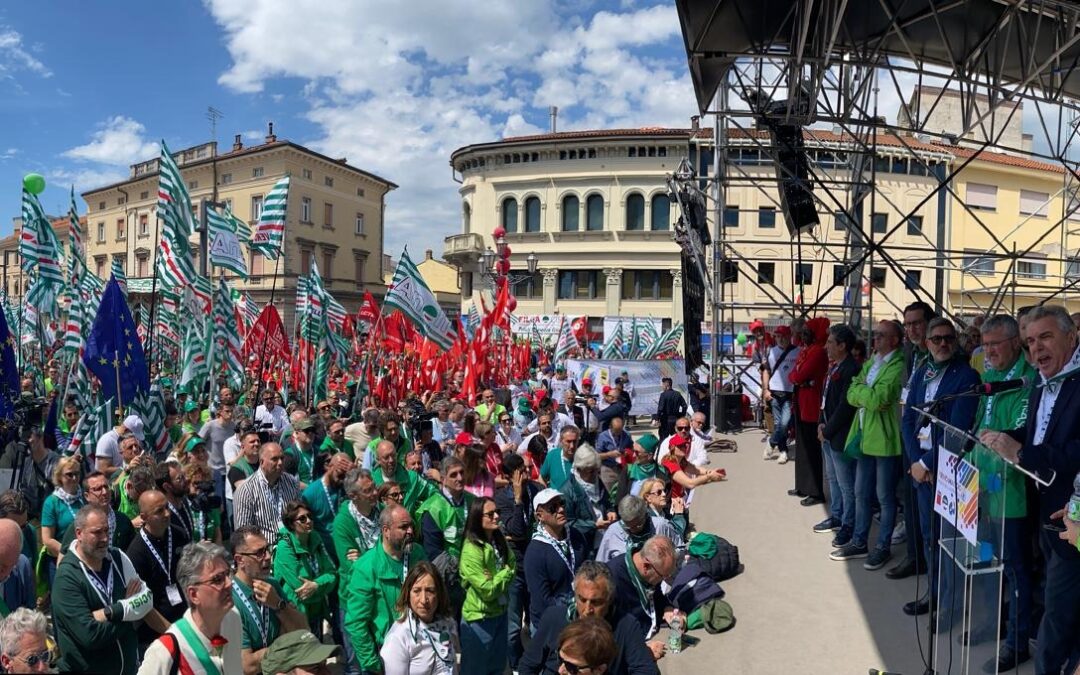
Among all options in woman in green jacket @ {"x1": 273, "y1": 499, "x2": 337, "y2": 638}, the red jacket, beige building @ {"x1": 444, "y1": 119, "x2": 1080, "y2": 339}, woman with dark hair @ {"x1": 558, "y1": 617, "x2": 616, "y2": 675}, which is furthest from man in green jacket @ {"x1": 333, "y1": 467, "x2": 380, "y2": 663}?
beige building @ {"x1": 444, "y1": 119, "x2": 1080, "y2": 339}

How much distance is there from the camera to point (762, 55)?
7781 millimetres

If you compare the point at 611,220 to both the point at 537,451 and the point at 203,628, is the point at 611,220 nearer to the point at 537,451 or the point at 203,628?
the point at 537,451

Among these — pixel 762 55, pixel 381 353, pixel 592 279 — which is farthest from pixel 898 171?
pixel 762 55

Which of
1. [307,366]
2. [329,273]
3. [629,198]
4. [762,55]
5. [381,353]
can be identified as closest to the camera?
[762,55]

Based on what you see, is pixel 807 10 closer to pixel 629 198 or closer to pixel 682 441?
pixel 682 441

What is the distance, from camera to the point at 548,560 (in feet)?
14.8

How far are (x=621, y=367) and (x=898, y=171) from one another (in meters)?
26.0

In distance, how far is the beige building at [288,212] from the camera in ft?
158

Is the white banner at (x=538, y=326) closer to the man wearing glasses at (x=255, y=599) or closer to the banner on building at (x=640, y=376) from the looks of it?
the banner on building at (x=640, y=376)

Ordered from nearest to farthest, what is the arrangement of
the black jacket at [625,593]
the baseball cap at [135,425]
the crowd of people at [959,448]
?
the crowd of people at [959,448] < the black jacket at [625,593] < the baseball cap at [135,425]

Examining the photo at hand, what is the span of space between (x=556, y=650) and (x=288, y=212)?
50.2 meters

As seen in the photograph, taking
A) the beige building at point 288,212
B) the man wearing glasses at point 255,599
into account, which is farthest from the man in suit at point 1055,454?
the beige building at point 288,212

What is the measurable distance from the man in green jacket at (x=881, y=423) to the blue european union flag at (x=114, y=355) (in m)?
7.04

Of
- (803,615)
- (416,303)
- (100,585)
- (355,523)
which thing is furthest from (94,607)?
(416,303)
